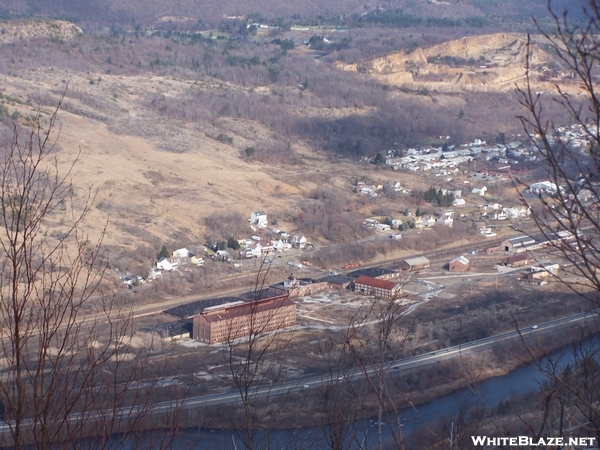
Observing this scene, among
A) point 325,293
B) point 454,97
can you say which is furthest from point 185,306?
point 454,97

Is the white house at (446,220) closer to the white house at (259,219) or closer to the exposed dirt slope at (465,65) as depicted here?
the white house at (259,219)

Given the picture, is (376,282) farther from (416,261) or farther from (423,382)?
(423,382)

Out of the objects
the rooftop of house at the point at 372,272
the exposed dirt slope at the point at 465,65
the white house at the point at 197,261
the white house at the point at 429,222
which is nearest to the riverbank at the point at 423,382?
the rooftop of house at the point at 372,272

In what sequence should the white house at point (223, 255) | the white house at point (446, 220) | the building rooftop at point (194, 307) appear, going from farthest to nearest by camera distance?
the white house at point (446, 220), the white house at point (223, 255), the building rooftop at point (194, 307)

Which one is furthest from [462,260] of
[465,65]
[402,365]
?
[465,65]

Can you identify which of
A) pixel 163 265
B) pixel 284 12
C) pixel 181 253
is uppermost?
pixel 284 12

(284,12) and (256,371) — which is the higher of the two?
(284,12)

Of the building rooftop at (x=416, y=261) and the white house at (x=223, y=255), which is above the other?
the white house at (x=223, y=255)

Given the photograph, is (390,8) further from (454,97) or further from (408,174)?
(408,174)
